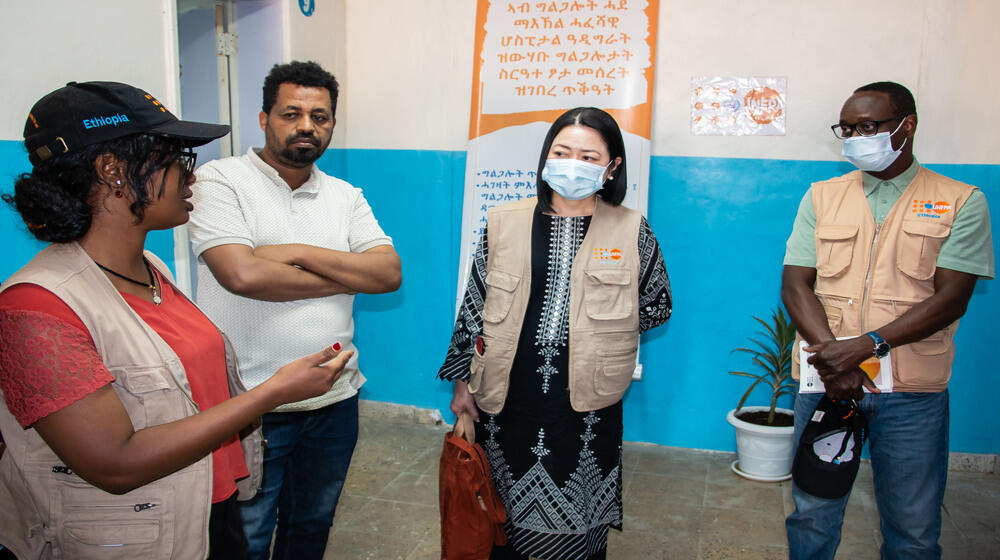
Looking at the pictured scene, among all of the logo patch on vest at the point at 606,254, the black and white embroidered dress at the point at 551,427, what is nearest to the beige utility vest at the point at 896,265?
the black and white embroidered dress at the point at 551,427

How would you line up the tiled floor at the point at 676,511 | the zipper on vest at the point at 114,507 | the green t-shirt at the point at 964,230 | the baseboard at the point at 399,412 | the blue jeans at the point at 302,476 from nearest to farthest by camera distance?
1. the zipper on vest at the point at 114,507
2. the blue jeans at the point at 302,476
3. the green t-shirt at the point at 964,230
4. the tiled floor at the point at 676,511
5. the baseboard at the point at 399,412

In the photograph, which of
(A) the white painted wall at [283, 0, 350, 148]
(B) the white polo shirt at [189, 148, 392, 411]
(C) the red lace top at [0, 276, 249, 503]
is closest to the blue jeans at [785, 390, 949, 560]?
(B) the white polo shirt at [189, 148, 392, 411]

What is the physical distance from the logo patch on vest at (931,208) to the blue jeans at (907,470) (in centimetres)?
50

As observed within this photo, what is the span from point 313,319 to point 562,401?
696 mm

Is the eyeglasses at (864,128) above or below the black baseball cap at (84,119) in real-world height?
above

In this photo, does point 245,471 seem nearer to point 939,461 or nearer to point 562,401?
point 562,401

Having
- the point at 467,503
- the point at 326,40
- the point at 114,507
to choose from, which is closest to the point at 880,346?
the point at 467,503

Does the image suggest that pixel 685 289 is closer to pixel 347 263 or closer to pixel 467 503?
pixel 467 503

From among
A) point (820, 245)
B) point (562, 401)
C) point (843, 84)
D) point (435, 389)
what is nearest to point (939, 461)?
point (820, 245)

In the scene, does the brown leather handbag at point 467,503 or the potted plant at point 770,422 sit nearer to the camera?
the brown leather handbag at point 467,503

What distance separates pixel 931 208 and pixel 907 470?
2.41ft

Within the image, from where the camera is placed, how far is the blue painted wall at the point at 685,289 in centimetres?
323

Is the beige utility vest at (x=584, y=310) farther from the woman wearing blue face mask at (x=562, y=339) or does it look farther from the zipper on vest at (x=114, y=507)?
the zipper on vest at (x=114, y=507)

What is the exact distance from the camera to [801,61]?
320 cm
